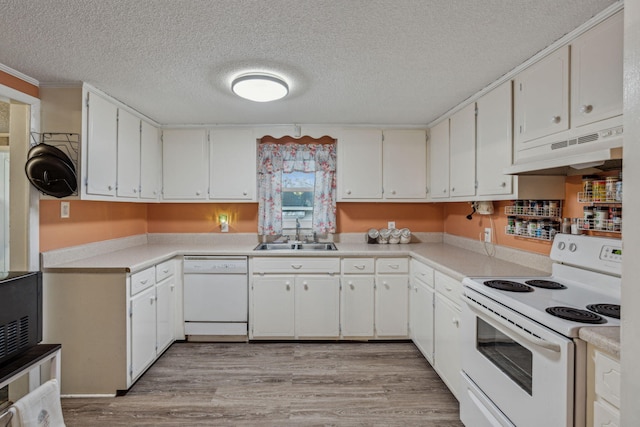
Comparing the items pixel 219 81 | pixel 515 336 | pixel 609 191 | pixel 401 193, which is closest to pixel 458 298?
pixel 515 336

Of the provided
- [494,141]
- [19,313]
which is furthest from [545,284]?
[19,313]

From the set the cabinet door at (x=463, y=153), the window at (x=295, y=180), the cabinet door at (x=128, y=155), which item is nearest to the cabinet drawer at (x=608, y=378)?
the cabinet door at (x=463, y=153)

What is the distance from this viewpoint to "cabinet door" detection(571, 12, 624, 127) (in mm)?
1321

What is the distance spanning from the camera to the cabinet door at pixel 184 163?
3342mm

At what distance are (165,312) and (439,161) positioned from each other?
297 cm

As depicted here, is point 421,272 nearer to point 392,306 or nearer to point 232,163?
point 392,306

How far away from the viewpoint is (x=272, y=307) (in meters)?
3.01

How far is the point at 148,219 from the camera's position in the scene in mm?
3637

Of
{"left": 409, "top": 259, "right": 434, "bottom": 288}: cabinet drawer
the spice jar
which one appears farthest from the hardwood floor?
the spice jar

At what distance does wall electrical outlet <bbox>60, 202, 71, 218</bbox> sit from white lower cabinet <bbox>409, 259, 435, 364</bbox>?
115 inches

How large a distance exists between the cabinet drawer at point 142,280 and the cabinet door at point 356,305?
1677 mm

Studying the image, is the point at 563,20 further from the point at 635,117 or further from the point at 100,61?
the point at 100,61

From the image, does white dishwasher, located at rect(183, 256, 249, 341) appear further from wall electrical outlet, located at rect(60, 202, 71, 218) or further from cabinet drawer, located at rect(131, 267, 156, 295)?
wall electrical outlet, located at rect(60, 202, 71, 218)

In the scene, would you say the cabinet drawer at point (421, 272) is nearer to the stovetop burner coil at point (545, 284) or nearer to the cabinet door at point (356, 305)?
the cabinet door at point (356, 305)
